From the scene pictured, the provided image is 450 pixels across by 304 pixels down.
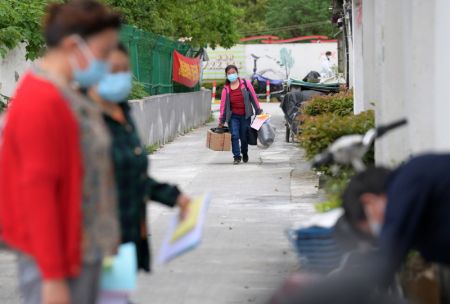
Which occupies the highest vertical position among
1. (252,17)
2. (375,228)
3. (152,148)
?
(252,17)

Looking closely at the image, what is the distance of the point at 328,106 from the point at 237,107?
1.60m

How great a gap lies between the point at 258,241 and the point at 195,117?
18845 mm

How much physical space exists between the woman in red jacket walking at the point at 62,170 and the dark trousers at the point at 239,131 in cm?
1292

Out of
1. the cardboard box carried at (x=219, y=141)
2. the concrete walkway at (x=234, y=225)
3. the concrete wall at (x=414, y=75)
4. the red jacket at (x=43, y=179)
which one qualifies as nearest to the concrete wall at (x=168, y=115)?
the concrete walkway at (x=234, y=225)

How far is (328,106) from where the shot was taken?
1631 centimetres

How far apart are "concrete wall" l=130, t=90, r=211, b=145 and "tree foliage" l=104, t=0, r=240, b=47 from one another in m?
1.72

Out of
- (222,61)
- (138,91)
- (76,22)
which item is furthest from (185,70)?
(222,61)

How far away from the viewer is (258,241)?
980 cm

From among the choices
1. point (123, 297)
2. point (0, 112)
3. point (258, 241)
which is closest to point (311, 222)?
point (123, 297)

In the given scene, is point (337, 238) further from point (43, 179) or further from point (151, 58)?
point (151, 58)

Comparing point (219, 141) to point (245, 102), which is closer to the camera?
point (245, 102)

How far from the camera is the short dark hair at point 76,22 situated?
13.1ft

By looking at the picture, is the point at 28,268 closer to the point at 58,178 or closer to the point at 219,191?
the point at 58,178

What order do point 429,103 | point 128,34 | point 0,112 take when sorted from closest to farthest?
point 429,103 → point 0,112 → point 128,34
